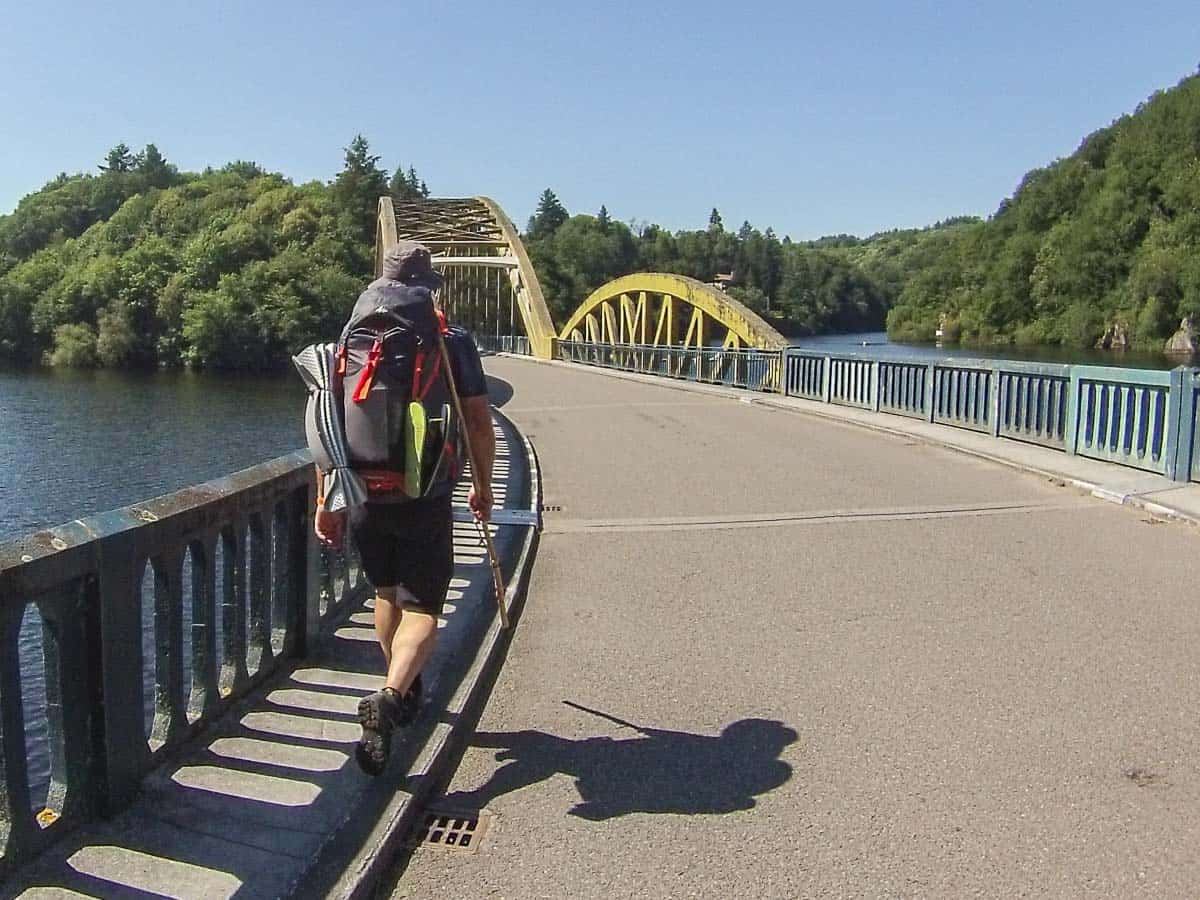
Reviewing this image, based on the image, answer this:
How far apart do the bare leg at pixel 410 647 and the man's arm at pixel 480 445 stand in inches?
16.6

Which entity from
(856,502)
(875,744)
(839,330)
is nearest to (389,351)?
(875,744)

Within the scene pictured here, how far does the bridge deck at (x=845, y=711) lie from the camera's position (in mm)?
2812

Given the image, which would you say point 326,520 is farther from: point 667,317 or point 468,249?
point 468,249

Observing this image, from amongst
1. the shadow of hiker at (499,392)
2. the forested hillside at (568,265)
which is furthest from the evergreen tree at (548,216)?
the shadow of hiker at (499,392)

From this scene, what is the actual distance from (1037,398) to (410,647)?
9.56 metres

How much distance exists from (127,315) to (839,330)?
76.8 metres

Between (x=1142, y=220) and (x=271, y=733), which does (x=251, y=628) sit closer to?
(x=271, y=733)

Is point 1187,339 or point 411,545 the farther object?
point 1187,339

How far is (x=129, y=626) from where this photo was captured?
290 centimetres

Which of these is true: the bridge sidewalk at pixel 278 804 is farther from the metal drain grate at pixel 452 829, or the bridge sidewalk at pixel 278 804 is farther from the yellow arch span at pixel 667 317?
the yellow arch span at pixel 667 317

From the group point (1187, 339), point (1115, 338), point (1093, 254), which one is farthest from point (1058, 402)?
point (1093, 254)

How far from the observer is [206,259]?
66625 mm

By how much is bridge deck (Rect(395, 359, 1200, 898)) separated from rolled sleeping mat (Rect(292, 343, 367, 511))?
38.4 inches

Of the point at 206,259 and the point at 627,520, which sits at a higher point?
the point at 206,259
